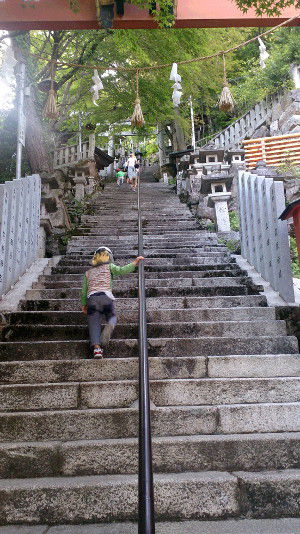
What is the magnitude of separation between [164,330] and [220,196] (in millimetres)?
4422

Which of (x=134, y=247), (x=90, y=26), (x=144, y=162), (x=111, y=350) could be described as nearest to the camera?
(x=111, y=350)

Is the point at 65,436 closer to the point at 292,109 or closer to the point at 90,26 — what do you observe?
the point at 90,26

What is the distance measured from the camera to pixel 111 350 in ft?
11.7

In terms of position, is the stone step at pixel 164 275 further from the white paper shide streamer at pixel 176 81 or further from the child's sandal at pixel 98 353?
the white paper shide streamer at pixel 176 81

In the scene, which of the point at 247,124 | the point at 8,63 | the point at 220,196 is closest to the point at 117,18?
the point at 8,63

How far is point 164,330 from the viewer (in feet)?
12.6

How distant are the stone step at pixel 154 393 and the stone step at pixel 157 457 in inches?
21.4

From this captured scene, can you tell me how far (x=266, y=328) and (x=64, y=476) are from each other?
95.3 inches

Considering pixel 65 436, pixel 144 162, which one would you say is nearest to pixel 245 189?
pixel 65 436

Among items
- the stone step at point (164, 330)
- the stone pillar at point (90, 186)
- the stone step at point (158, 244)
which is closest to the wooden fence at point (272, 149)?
the stone pillar at point (90, 186)

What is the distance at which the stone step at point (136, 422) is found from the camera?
8.51 ft

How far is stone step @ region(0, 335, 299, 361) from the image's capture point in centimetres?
349

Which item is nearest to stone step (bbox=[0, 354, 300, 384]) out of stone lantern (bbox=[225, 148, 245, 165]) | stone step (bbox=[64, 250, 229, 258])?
stone step (bbox=[64, 250, 229, 258])

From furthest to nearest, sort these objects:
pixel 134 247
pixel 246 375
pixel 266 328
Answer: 1. pixel 134 247
2. pixel 266 328
3. pixel 246 375
